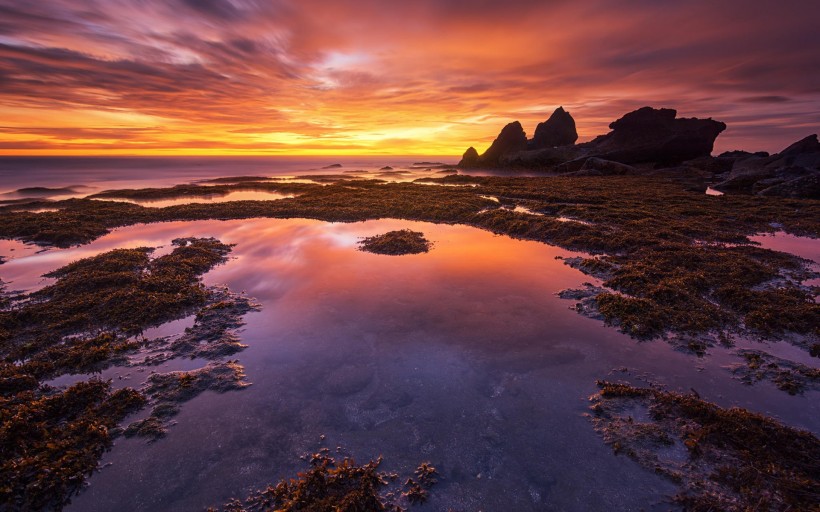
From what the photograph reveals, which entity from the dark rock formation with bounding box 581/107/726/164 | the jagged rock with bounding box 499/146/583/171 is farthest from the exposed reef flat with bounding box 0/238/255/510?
the jagged rock with bounding box 499/146/583/171

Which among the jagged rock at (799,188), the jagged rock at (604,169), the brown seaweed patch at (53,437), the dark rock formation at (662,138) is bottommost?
the brown seaweed patch at (53,437)

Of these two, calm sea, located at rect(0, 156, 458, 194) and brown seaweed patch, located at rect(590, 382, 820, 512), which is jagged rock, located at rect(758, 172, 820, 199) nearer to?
brown seaweed patch, located at rect(590, 382, 820, 512)

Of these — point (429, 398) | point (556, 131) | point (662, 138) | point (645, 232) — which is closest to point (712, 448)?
point (429, 398)

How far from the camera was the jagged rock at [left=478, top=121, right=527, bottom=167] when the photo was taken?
331 ft

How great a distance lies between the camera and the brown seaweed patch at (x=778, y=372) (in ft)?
22.7

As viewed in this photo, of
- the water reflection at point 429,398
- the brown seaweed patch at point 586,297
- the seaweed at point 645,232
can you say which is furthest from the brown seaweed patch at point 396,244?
the brown seaweed patch at point 586,297

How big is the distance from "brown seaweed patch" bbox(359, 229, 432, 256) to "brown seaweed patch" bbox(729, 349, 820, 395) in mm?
11768

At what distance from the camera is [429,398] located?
6.86 m

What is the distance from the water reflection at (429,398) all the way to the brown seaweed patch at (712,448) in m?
0.36

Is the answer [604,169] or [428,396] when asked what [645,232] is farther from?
[604,169]

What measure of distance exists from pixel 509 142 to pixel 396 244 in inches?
3760

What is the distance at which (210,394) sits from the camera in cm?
711

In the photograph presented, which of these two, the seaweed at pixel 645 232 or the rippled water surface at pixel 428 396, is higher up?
the seaweed at pixel 645 232

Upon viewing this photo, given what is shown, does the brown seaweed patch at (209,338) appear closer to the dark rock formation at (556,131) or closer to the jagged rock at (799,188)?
the jagged rock at (799,188)
